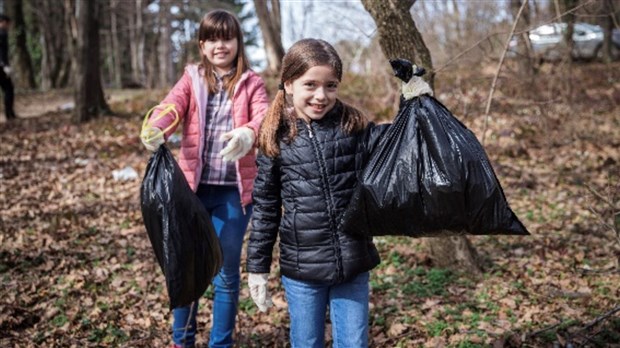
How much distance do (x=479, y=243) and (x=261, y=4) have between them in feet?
31.6

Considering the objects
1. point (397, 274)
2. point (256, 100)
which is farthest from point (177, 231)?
point (397, 274)

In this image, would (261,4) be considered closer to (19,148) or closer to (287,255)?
(19,148)

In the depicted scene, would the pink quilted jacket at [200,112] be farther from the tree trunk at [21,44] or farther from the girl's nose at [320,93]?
the tree trunk at [21,44]

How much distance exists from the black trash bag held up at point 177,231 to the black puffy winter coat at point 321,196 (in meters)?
0.55

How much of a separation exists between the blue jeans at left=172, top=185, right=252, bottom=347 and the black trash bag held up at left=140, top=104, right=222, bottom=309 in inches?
10.4

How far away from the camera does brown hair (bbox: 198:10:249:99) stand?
2.96 metres

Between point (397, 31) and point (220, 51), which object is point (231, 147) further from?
point (397, 31)

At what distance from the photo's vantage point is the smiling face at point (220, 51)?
2998 mm

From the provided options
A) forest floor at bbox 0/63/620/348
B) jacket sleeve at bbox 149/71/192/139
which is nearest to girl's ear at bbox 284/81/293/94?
jacket sleeve at bbox 149/71/192/139

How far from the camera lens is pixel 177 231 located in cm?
270

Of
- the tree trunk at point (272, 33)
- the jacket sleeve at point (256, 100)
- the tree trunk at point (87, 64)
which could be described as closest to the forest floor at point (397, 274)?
the jacket sleeve at point (256, 100)

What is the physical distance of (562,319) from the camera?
3432mm

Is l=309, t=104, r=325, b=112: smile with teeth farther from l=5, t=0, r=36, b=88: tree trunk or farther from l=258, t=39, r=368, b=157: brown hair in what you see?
l=5, t=0, r=36, b=88: tree trunk

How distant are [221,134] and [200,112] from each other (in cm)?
18
